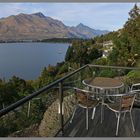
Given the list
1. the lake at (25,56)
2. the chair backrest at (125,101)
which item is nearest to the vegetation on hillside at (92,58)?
the chair backrest at (125,101)

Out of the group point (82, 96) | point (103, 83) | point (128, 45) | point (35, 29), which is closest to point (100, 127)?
point (82, 96)

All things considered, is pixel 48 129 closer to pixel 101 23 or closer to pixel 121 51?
pixel 121 51

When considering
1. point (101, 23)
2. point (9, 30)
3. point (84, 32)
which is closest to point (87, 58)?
point (101, 23)

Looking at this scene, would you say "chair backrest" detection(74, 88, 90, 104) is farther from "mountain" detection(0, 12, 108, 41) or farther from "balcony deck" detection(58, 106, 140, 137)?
"mountain" detection(0, 12, 108, 41)

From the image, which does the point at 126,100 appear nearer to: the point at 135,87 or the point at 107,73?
the point at 135,87

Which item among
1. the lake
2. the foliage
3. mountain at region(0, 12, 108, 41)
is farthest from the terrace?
the lake

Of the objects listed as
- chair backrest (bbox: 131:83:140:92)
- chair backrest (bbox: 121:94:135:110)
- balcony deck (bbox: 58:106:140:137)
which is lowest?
balcony deck (bbox: 58:106:140:137)

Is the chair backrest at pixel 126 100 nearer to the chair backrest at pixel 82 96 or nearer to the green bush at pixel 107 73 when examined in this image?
the chair backrest at pixel 82 96
